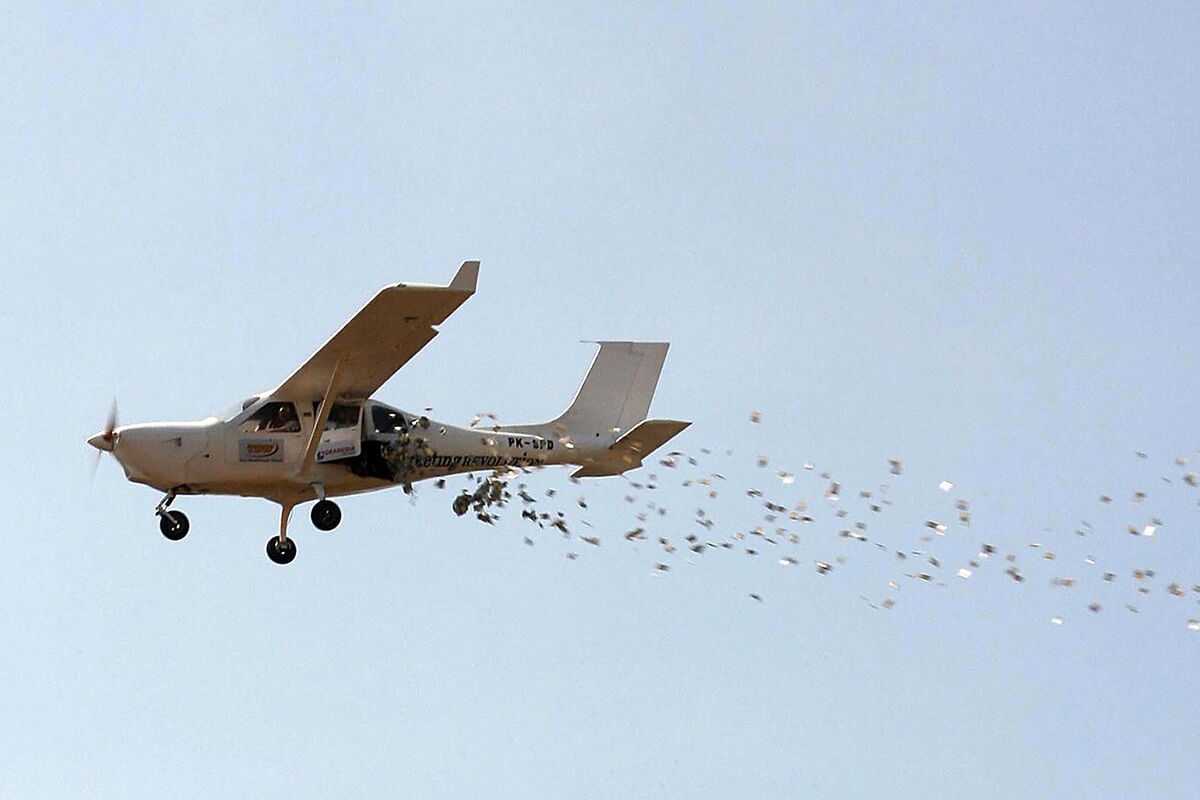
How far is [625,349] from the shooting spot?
29.0 meters

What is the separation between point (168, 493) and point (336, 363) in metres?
2.85

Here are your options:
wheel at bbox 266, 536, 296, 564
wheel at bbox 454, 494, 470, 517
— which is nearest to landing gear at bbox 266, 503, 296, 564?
wheel at bbox 266, 536, 296, 564

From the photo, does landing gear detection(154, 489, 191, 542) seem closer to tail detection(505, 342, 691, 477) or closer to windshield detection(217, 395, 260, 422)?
windshield detection(217, 395, 260, 422)

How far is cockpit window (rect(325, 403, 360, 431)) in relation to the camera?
25.4 metres

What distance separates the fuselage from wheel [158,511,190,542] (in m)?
0.34

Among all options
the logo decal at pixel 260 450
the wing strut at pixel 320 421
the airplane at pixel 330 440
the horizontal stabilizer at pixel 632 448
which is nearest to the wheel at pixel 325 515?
the airplane at pixel 330 440

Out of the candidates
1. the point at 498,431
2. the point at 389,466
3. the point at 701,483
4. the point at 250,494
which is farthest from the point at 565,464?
the point at 701,483

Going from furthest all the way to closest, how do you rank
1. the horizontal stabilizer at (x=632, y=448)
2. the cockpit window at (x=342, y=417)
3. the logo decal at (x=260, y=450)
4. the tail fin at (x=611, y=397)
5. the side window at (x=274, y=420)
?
1. the tail fin at (x=611, y=397)
2. the horizontal stabilizer at (x=632, y=448)
3. the cockpit window at (x=342, y=417)
4. the side window at (x=274, y=420)
5. the logo decal at (x=260, y=450)

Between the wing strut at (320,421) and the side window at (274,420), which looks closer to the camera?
the wing strut at (320,421)

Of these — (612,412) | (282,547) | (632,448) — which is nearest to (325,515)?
(282,547)

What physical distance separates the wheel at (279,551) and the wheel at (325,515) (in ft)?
1.62

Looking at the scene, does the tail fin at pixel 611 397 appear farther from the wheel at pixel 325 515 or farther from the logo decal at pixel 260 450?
the logo decal at pixel 260 450

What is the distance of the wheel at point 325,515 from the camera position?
25734 millimetres

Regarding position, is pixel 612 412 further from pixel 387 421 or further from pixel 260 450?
pixel 260 450
